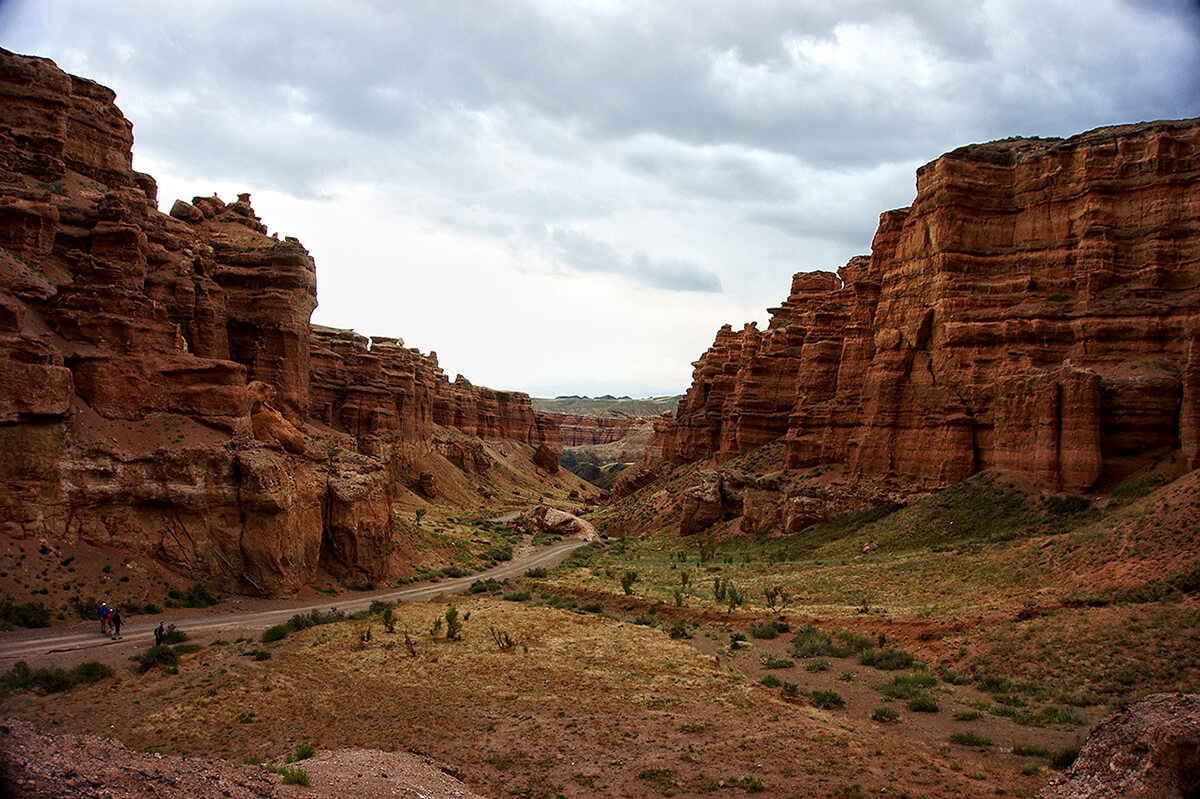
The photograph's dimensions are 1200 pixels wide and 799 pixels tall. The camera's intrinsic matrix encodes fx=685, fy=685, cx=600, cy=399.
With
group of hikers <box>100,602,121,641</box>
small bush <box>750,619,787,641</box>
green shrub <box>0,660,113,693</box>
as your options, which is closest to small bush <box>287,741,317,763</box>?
green shrub <box>0,660,113,693</box>

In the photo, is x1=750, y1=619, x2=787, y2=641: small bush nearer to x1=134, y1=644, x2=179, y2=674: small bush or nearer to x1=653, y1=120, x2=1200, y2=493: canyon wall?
x1=653, y1=120, x2=1200, y2=493: canyon wall

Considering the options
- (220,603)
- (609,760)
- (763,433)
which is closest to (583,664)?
(609,760)

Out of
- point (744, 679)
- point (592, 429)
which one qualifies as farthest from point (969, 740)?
point (592, 429)

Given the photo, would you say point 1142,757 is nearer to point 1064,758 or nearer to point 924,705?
point 1064,758

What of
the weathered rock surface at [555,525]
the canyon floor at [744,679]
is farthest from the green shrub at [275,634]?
the weathered rock surface at [555,525]

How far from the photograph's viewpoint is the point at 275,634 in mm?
22891

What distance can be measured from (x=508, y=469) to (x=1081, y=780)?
96.3 m

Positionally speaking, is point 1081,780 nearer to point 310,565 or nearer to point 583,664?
point 583,664

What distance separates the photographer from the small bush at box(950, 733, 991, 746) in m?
13.2

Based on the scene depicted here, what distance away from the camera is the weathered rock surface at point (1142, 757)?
7629mm

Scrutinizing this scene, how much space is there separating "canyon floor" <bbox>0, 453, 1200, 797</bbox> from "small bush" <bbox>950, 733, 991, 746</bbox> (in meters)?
0.04

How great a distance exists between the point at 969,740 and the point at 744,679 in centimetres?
618

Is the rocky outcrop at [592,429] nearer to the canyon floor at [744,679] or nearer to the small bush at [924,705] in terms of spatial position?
the canyon floor at [744,679]

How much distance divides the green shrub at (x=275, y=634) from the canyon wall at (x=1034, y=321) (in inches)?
1330
